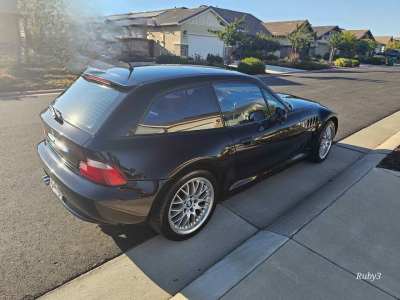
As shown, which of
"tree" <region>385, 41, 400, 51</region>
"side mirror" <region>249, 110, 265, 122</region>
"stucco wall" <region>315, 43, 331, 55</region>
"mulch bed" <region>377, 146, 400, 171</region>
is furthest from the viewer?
"tree" <region>385, 41, 400, 51</region>

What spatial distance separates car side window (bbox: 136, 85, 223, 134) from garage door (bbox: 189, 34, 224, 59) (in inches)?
963

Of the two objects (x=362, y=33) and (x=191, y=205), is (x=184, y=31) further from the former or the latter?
(x=362, y=33)

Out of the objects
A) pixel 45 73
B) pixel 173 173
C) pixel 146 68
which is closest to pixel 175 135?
pixel 173 173

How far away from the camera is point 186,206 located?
2.79 metres

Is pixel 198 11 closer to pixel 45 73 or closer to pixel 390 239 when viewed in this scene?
pixel 45 73

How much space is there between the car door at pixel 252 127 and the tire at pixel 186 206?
1.58 ft

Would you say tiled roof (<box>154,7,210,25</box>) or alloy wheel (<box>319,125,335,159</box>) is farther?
tiled roof (<box>154,7,210,25</box>)

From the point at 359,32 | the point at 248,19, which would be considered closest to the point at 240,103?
the point at 248,19

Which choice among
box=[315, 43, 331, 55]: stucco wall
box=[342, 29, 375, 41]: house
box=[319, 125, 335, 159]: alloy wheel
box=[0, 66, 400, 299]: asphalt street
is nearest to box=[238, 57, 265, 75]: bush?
box=[319, 125, 335, 159]: alloy wheel

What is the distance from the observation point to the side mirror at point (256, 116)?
10.8 feet

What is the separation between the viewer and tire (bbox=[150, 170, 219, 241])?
8.38ft

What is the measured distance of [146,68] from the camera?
3.12 m

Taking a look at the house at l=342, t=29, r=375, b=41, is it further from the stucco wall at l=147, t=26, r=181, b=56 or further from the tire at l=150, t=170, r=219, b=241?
the tire at l=150, t=170, r=219, b=241

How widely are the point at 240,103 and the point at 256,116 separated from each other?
253 millimetres
